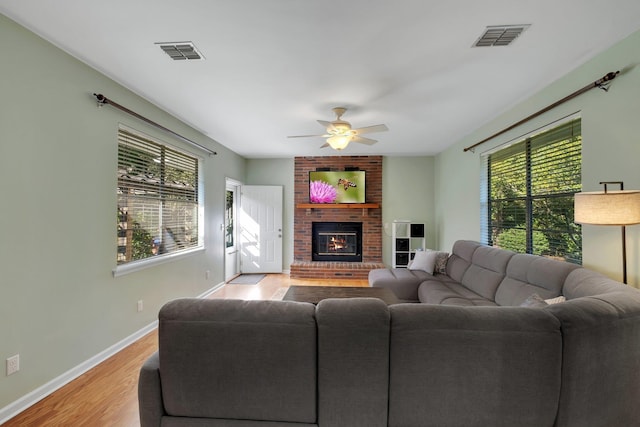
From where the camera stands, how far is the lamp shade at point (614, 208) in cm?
165

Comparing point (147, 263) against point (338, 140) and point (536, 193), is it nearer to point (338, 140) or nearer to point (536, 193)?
point (338, 140)

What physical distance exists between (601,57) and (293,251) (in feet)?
17.0

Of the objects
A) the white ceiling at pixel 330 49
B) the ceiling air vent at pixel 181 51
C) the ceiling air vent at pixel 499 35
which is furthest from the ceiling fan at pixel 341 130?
the ceiling air vent at pixel 181 51

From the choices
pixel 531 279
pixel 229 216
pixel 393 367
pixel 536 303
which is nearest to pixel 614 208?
pixel 536 303

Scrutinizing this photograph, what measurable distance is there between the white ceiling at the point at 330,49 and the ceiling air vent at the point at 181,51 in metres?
0.06

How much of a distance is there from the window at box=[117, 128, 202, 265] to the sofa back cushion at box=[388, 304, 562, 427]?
2.85 metres

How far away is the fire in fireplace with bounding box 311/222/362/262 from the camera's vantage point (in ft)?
19.3

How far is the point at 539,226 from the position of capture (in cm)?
293

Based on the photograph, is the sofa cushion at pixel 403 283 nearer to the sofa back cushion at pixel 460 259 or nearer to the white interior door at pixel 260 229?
the sofa back cushion at pixel 460 259

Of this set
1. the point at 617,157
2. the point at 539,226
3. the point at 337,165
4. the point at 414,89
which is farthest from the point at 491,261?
the point at 337,165

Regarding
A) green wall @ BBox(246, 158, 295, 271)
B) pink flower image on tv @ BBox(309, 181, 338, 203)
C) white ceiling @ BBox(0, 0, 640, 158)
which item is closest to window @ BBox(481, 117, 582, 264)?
white ceiling @ BBox(0, 0, 640, 158)

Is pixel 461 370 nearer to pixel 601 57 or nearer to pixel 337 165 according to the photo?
pixel 601 57

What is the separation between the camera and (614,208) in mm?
1681

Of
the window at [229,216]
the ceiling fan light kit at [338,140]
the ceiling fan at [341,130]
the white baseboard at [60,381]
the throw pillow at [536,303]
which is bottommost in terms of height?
the white baseboard at [60,381]
